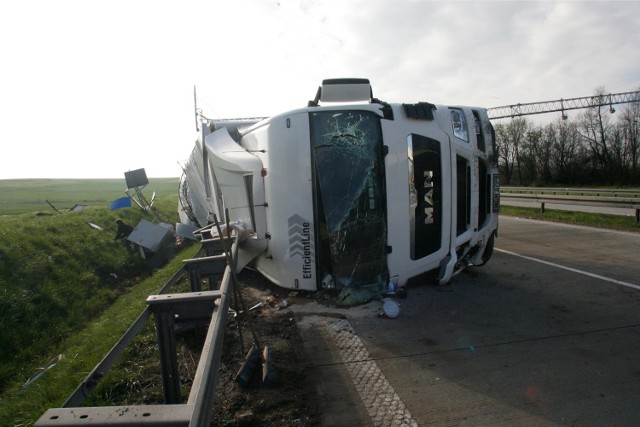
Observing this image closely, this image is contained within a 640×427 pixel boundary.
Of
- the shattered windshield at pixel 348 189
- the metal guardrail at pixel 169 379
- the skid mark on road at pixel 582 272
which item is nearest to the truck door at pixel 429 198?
the shattered windshield at pixel 348 189

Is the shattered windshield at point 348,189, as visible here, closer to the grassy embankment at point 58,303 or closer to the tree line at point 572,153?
the grassy embankment at point 58,303

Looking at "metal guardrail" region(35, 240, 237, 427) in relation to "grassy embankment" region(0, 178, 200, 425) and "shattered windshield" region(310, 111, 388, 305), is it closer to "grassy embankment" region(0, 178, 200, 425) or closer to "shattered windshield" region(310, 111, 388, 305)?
"grassy embankment" region(0, 178, 200, 425)

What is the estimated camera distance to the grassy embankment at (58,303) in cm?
423

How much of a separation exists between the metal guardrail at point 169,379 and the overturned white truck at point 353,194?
1602 millimetres

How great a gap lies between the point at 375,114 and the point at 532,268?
391cm

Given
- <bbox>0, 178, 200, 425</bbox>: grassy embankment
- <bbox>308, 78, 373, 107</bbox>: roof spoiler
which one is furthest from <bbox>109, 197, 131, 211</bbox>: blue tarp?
<bbox>308, 78, 373, 107</bbox>: roof spoiler

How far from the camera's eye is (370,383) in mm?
3211

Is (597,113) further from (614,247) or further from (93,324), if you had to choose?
(93,324)

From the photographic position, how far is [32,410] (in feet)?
11.9

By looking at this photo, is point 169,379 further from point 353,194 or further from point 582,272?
point 582,272

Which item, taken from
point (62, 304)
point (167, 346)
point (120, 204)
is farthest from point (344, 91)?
point (120, 204)

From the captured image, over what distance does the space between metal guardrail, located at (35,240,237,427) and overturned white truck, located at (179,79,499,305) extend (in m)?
1.60

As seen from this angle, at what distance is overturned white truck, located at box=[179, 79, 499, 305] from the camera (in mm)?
4656

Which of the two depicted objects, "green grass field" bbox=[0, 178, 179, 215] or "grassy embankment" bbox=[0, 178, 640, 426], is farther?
"green grass field" bbox=[0, 178, 179, 215]
